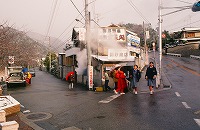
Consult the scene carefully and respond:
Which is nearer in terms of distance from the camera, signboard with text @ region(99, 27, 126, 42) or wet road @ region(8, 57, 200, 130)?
wet road @ region(8, 57, 200, 130)

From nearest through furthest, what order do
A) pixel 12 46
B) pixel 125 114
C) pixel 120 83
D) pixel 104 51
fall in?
pixel 125 114 → pixel 120 83 → pixel 104 51 → pixel 12 46

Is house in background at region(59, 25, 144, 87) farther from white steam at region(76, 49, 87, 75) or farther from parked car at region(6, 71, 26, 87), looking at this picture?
parked car at region(6, 71, 26, 87)

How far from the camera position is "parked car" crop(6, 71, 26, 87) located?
78.6 ft

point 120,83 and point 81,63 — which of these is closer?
point 120,83

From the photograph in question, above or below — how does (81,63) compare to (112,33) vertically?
below

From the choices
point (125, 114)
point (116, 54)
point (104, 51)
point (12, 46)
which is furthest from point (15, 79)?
point (125, 114)

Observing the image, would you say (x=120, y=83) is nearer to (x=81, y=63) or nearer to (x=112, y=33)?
(x=81, y=63)

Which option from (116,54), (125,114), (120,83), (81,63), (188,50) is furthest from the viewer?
(188,50)

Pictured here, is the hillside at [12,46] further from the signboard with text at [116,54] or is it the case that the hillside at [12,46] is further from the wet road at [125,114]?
the wet road at [125,114]

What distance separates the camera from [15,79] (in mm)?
24219

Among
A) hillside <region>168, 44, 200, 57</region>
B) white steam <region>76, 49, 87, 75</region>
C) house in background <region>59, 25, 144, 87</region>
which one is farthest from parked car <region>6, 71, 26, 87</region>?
hillside <region>168, 44, 200, 57</region>

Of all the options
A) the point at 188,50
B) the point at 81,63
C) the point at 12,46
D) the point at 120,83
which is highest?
the point at 188,50

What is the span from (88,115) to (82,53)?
16.5m

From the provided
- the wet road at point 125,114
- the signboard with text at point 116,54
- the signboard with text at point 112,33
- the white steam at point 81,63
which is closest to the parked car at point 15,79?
the white steam at point 81,63
